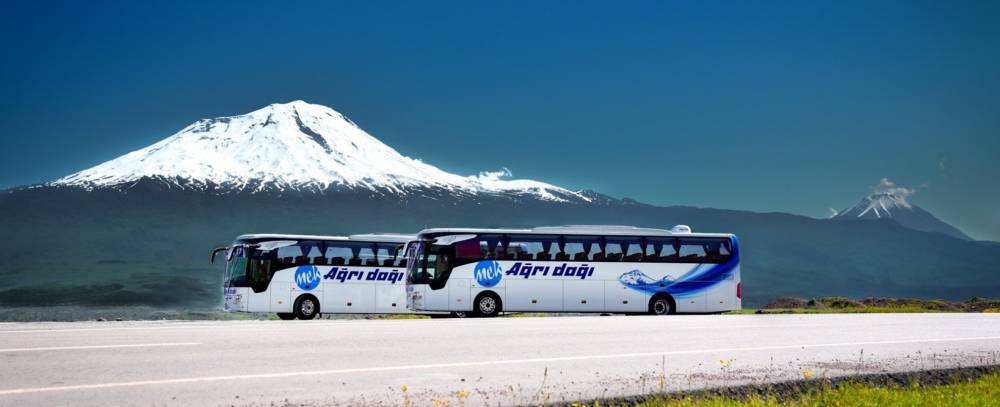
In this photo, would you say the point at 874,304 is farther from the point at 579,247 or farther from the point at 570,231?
the point at 570,231

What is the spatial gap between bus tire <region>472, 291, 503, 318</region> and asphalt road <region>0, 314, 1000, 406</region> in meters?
11.3

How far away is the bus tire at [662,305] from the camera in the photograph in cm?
3297

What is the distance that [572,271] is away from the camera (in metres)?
32.7

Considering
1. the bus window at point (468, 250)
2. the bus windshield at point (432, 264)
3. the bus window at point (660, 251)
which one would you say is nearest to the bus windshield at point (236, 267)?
the bus windshield at point (432, 264)

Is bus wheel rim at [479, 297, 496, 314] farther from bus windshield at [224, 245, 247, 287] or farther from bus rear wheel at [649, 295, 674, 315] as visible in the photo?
bus windshield at [224, 245, 247, 287]

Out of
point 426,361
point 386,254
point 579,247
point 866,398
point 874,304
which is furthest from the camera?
point 874,304

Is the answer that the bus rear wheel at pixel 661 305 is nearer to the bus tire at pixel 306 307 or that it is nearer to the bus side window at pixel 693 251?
the bus side window at pixel 693 251

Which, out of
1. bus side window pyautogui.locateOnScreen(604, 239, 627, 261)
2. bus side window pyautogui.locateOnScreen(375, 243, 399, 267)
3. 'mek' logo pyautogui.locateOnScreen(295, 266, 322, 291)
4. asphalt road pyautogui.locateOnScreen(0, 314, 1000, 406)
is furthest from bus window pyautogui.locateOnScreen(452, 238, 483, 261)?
asphalt road pyautogui.locateOnScreen(0, 314, 1000, 406)

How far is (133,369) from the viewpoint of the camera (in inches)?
462

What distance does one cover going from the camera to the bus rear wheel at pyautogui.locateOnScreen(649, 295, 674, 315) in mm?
32969

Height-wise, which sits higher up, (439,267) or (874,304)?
(439,267)

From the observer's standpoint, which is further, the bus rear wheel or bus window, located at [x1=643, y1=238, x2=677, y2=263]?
bus window, located at [x1=643, y1=238, x2=677, y2=263]

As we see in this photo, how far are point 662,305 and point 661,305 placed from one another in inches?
1.9

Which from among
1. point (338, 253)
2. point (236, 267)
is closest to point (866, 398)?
point (338, 253)
